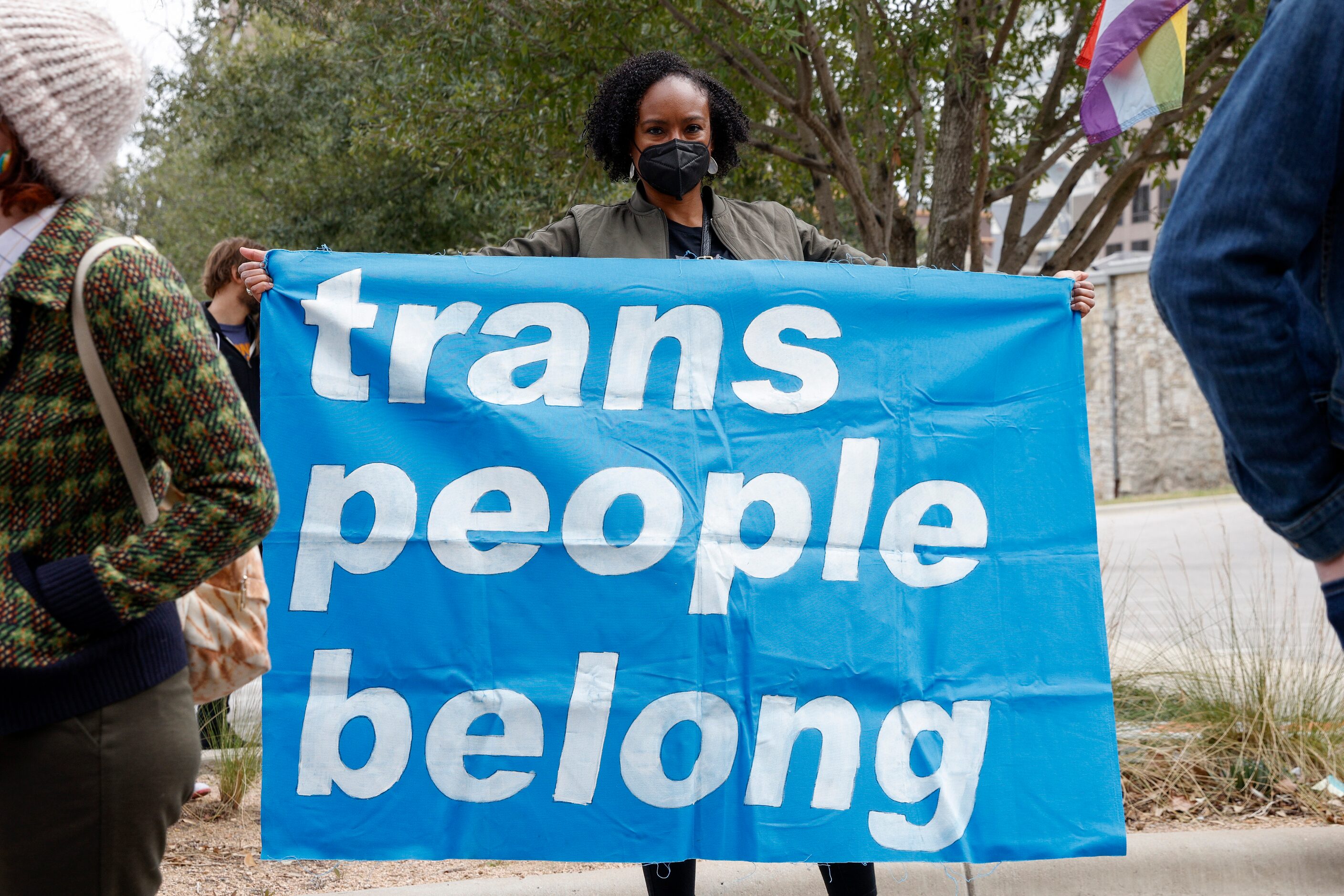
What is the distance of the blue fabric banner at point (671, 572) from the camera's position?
2.86m

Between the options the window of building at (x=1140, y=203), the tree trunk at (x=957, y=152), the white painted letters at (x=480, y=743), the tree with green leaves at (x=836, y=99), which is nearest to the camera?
the white painted letters at (x=480, y=743)

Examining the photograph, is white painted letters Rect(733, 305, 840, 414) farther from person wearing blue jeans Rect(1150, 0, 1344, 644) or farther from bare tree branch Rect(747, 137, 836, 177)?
bare tree branch Rect(747, 137, 836, 177)

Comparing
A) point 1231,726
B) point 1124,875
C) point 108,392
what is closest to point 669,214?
point 108,392

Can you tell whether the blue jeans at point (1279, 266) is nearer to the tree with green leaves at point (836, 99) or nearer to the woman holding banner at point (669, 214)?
the woman holding banner at point (669, 214)

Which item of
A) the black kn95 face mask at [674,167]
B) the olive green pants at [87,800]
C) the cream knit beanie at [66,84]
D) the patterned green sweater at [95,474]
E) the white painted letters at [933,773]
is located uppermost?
the black kn95 face mask at [674,167]

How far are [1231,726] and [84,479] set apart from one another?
4.00 metres

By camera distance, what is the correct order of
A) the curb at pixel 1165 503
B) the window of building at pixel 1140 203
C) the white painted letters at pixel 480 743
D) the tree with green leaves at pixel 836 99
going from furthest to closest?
the window of building at pixel 1140 203 < the curb at pixel 1165 503 < the tree with green leaves at pixel 836 99 < the white painted letters at pixel 480 743

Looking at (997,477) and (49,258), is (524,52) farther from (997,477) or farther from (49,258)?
(49,258)

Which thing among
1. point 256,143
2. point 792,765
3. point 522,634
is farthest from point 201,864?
point 256,143

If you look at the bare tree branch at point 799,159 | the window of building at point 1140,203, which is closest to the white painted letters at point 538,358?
the bare tree branch at point 799,159

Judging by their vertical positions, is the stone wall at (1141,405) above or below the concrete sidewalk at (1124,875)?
above

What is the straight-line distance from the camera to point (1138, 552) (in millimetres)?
12773

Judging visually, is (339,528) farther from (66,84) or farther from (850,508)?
(66,84)

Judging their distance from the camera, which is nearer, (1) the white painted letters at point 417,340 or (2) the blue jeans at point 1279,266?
(2) the blue jeans at point 1279,266
